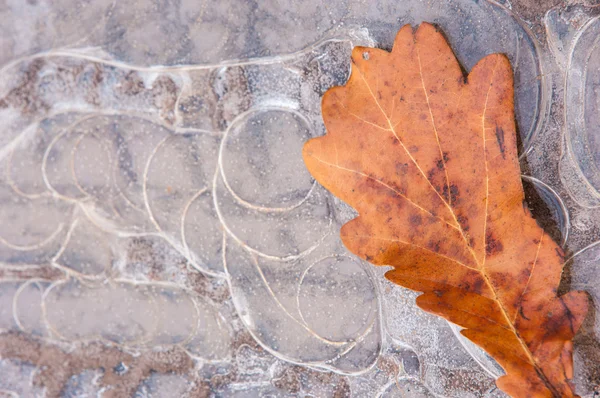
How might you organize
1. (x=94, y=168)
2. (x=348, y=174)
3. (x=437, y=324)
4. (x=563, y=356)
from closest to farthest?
(x=563, y=356)
(x=348, y=174)
(x=437, y=324)
(x=94, y=168)

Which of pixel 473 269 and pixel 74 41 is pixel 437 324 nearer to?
pixel 473 269

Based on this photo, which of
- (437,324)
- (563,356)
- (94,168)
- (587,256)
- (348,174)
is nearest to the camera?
(563,356)

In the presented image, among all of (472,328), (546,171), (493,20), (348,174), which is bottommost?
(472,328)

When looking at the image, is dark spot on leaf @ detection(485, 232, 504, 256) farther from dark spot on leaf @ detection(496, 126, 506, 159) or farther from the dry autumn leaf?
dark spot on leaf @ detection(496, 126, 506, 159)

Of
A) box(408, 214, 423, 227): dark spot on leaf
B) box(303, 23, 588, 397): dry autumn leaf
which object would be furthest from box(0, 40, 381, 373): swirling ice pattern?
box(408, 214, 423, 227): dark spot on leaf

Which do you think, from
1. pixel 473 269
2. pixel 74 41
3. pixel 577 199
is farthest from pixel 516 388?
pixel 74 41

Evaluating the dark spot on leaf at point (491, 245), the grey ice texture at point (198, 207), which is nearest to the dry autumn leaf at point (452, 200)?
the dark spot on leaf at point (491, 245)
